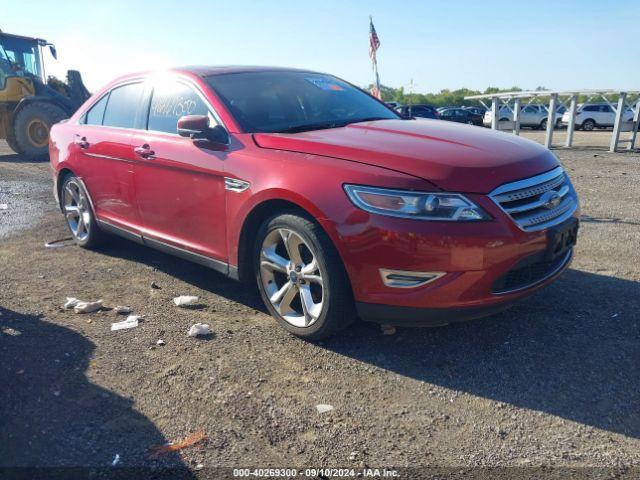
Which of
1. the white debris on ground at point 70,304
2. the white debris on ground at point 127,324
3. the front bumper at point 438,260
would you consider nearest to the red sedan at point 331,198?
the front bumper at point 438,260

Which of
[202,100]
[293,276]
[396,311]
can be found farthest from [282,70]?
[396,311]

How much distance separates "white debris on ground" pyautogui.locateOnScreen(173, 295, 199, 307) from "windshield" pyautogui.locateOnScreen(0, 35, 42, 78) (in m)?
13.0

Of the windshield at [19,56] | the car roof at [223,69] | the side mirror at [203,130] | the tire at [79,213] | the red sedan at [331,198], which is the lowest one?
the tire at [79,213]

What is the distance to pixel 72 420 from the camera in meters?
2.71

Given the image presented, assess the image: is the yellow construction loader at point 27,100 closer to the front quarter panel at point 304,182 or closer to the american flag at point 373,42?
the american flag at point 373,42

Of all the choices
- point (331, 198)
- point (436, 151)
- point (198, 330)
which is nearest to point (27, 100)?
point (198, 330)

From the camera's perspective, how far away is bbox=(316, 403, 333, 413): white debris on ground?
9.07 feet

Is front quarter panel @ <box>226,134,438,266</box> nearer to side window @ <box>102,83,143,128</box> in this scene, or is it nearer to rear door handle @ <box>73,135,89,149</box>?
side window @ <box>102,83,143,128</box>

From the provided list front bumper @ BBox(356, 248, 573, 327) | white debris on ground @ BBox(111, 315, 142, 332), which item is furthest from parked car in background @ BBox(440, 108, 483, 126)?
front bumper @ BBox(356, 248, 573, 327)

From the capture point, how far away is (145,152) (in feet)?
14.1

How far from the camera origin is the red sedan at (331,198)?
9.55 ft

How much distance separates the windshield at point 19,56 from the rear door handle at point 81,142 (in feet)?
36.0

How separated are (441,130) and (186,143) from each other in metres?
1.81

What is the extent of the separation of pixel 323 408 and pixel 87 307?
2.15 metres
